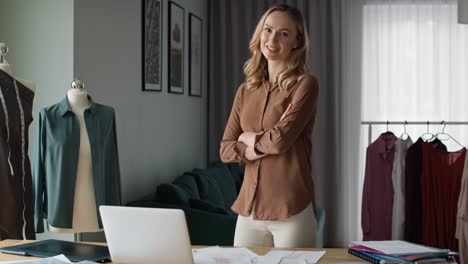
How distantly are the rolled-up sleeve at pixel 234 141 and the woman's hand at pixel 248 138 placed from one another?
2cm

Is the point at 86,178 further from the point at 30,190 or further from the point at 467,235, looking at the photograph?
the point at 467,235

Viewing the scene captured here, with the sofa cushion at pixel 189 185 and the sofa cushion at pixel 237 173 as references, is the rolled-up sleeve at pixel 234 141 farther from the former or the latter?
the sofa cushion at pixel 237 173

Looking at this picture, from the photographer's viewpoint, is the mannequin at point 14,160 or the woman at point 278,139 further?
the mannequin at point 14,160

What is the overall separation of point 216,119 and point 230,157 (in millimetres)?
4028

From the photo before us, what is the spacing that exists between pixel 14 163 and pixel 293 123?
1157 millimetres

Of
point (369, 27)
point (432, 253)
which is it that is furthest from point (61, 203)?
point (369, 27)

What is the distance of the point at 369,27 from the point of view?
6.48 meters

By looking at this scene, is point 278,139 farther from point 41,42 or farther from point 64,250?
point 41,42

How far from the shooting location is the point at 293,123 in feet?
8.05

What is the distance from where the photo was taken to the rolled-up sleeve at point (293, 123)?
240cm

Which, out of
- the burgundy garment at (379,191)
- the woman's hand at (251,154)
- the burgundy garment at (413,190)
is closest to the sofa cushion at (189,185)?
the burgundy garment at (379,191)

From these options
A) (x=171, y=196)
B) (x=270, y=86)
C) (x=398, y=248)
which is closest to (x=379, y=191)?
(x=171, y=196)

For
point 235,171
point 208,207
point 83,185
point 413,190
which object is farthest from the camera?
point 235,171

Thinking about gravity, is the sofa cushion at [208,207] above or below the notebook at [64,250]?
below
